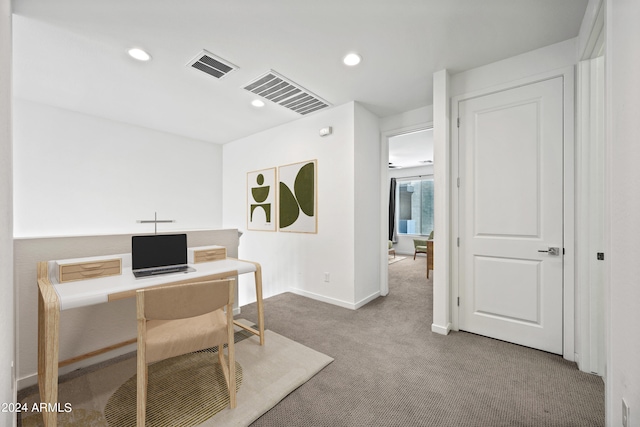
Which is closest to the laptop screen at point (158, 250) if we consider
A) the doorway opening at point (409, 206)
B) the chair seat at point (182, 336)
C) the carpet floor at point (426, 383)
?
the chair seat at point (182, 336)

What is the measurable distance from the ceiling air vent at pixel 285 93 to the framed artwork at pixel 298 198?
728 mm

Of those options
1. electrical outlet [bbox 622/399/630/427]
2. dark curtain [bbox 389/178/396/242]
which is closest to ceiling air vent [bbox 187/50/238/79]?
electrical outlet [bbox 622/399/630/427]

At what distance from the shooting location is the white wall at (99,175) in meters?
3.20

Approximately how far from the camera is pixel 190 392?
5.53 ft

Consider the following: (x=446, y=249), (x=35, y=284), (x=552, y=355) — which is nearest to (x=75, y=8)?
(x=35, y=284)

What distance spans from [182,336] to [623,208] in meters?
2.23

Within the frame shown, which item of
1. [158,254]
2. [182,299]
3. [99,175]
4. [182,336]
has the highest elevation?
[99,175]

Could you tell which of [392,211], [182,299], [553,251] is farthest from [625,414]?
[392,211]

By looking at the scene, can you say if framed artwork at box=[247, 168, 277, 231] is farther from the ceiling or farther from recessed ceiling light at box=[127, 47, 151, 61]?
recessed ceiling light at box=[127, 47, 151, 61]

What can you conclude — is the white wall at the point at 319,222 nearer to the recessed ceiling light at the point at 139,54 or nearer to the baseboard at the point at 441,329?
the baseboard at the point at 441,329

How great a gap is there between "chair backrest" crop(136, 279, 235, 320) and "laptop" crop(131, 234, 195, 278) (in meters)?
0.68

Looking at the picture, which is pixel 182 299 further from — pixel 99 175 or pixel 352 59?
pixel 99 175

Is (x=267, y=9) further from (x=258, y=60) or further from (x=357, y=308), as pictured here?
(x=357, y=308)

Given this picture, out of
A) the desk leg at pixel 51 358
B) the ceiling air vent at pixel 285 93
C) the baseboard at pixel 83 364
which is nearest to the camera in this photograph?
the desk leg at pixel 51 358
